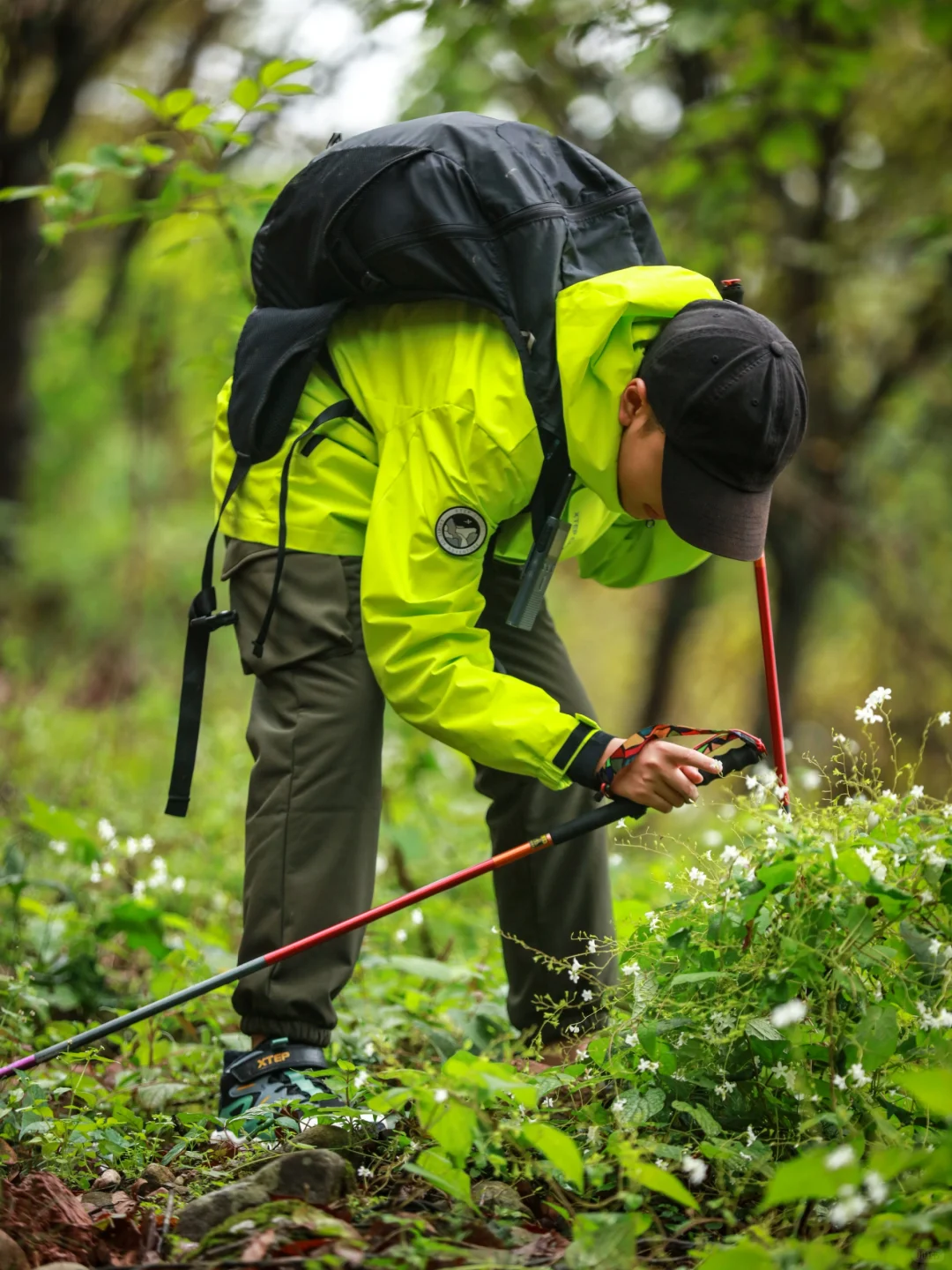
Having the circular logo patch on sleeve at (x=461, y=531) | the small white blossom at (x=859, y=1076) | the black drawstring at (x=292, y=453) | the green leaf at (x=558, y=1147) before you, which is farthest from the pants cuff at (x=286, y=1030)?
the small white blossom at (x=859, y=1076)

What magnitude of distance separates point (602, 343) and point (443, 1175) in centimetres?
155

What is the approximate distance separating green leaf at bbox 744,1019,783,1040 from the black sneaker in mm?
1020

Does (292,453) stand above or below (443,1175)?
above

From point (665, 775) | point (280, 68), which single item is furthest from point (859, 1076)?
point (280, 68)

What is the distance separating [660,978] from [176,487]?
13.5 metres

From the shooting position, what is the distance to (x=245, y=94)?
3744mm

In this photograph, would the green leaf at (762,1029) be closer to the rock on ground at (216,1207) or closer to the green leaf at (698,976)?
the green leaf at (698,976)

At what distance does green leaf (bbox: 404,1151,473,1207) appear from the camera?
80.0 inches

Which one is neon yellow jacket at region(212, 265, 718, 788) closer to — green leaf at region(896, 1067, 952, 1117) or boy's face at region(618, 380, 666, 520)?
boy's face at region(618, 380, 666, 520)

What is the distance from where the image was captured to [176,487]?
49.1 ft

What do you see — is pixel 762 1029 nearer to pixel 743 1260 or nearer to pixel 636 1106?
pixel 636 1106

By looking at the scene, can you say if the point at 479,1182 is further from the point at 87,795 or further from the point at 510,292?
the point at 87,795

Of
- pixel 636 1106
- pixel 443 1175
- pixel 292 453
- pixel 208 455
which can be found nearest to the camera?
pixel 443 1175

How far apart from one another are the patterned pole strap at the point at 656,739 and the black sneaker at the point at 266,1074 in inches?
36.5
